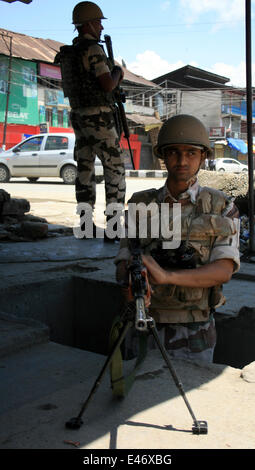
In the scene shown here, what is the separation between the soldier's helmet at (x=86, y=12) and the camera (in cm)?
396

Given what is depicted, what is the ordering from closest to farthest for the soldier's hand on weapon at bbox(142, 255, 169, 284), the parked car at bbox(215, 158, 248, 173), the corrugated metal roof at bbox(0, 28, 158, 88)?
the soldier's hand on weapon at bbox(142, 255, 169, 284)
the corrugated metal roof at bbox(0, 28, 158, 88)
the parked car at bbox(215, 158, 248, 173)

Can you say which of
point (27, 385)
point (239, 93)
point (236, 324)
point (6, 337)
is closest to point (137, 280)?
point (27, 385)

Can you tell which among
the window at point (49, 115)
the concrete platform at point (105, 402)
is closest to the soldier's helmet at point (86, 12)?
the concrete platform at point (105, 402)

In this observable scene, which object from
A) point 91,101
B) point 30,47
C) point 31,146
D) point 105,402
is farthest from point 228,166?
point 105,402

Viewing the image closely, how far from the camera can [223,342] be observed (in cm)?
285

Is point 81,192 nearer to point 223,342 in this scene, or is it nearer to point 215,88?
point 223,342

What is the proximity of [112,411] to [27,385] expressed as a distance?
42 cm

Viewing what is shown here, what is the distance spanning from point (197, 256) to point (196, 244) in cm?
5

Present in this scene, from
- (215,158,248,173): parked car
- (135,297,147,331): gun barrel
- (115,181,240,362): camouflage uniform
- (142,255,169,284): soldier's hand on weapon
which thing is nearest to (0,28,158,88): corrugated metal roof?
(215,158,248,173): parked car

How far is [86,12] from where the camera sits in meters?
3.99

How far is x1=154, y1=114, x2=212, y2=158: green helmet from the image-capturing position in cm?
192

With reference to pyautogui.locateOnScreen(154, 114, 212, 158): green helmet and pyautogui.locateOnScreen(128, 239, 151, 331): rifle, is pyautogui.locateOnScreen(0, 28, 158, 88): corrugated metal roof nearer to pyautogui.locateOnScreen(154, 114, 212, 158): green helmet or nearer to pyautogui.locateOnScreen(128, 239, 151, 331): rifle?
pyautogui.locateOnScreen(154, 114, 212, 158): green helmet

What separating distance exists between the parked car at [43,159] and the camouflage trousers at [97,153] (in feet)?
31.7
